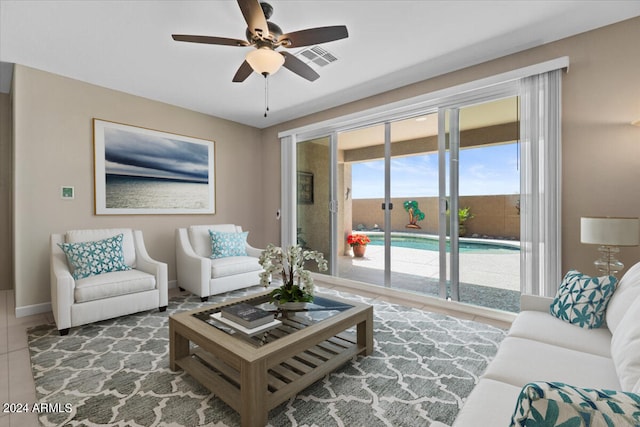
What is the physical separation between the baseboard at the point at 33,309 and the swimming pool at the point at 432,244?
3.92 m

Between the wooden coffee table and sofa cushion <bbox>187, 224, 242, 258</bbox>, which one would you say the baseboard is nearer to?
sofa cushion <bbox>187, 224, 242, 258</bbox>

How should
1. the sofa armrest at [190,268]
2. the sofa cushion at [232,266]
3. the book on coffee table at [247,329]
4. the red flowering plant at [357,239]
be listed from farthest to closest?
the red flowering plant at [357,239], the sofa cushion at [232,266], the sofa armrest at [190,268], the book on coffee table at [247,329]

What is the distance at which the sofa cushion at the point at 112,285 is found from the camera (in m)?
2.65

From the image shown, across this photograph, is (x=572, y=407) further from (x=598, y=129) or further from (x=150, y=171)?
(x=150, y=171)

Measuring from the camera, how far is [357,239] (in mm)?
4535

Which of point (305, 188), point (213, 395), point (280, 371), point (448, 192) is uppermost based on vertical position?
point (305, 188)

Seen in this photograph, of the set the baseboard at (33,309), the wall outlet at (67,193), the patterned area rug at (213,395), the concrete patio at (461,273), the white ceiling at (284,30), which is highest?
the white ceiling at (284,30)

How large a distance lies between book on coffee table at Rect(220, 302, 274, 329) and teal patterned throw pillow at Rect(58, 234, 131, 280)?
1.89 m

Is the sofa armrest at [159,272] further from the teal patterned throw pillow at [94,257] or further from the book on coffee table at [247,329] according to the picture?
the book on coffee table at [247,329]

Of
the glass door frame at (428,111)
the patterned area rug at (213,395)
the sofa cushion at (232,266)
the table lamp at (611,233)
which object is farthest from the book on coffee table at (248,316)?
the glass door frame at (428,111)

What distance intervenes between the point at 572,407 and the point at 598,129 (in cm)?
277

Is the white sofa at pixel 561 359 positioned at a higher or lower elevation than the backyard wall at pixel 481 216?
lower

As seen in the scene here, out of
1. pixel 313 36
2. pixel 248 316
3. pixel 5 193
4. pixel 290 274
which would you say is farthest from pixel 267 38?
pixel 5 193

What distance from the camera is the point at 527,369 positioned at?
50.8 inches
